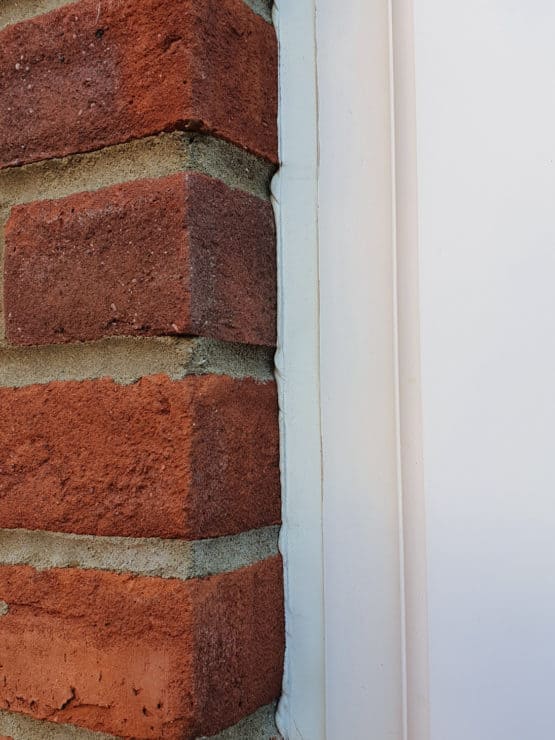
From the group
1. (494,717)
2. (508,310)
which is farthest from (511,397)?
(494,717)

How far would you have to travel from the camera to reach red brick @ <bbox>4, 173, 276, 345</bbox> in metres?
0.47

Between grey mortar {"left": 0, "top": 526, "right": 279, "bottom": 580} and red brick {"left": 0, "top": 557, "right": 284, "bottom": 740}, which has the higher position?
grey mortar {"left": 0, "top": 526, "right": 279, "bottom": 580}

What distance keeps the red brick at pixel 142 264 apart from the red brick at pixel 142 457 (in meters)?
0.04

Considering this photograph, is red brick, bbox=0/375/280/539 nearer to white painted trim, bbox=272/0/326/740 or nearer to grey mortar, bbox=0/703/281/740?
white painted trim, bbox=272/0/326/740

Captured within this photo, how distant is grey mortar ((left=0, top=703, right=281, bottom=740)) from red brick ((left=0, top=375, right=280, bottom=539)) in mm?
124

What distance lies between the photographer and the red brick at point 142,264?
0.47 m

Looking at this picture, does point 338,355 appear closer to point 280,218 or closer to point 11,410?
point 280,218

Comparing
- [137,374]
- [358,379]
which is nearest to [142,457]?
[137,374]

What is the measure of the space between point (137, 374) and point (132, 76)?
18 cm

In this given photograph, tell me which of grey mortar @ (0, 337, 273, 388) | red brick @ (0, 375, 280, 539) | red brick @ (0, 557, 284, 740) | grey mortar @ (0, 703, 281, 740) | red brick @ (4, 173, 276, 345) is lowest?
grey mortar @ (0, 703, 281, 740)

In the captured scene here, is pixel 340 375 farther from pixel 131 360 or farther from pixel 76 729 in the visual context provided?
pixel 76 729

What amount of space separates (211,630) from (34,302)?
0.23 meters

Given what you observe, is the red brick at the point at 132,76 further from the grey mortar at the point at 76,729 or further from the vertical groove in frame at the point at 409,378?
the grey mortar at the point at 76,729

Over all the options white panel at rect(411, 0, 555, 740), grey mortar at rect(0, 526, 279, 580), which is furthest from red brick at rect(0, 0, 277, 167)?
grey mortar at rect(0, 526, 279, 580)
